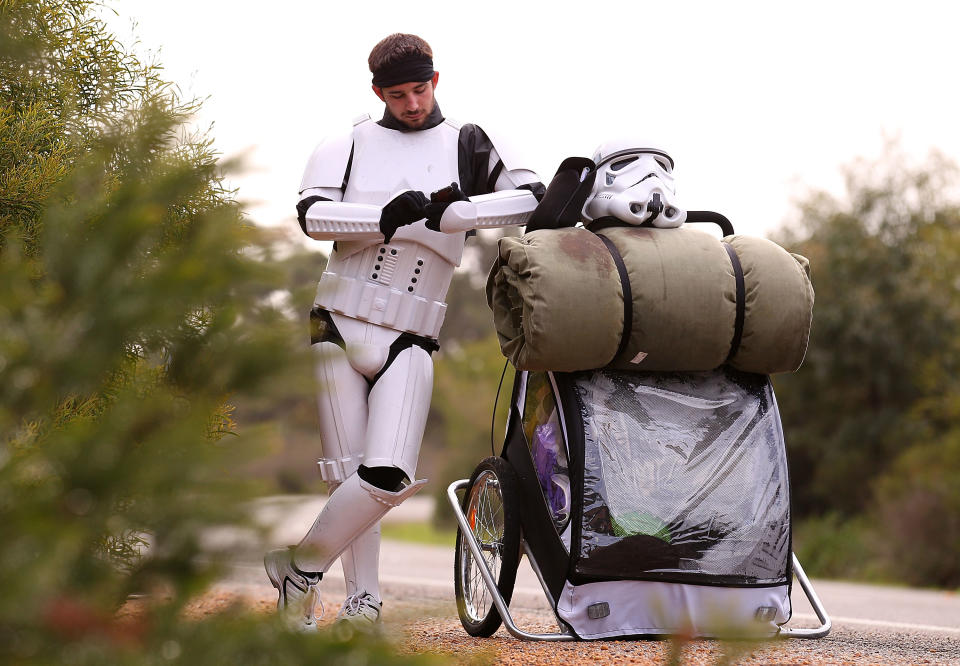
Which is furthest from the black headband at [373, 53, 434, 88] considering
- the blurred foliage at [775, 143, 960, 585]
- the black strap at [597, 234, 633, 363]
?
the blurred foliage at [775, 143, 960, 585]

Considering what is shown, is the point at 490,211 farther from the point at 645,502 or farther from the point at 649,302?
the point at 645,502

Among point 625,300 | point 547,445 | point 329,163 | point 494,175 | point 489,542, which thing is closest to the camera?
point 625,300

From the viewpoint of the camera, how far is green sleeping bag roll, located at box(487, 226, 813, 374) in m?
3.93

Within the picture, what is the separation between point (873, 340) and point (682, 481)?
20.7 m

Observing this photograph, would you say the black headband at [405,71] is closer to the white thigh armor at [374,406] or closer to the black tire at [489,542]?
the white thigh armor at [374,406]

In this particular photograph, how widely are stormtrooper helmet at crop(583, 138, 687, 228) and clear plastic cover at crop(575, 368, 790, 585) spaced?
58cm

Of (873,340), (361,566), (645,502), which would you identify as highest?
(645,502)

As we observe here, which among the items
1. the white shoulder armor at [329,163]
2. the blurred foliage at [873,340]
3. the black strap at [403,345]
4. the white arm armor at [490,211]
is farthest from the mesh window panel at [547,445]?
the blurred foliage at [873,340]

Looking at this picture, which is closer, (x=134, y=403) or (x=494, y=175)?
(x=134, y=403)

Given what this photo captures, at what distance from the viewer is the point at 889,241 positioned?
80.8ft

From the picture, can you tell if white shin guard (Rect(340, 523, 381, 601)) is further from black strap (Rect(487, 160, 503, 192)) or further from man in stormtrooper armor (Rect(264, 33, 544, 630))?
black strap (Rect(487, 160, 503, 192))

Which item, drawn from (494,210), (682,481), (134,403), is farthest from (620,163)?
(134,403)

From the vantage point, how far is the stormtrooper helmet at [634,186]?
434 cm

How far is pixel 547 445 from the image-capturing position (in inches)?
168
